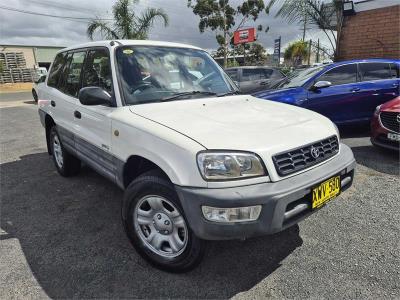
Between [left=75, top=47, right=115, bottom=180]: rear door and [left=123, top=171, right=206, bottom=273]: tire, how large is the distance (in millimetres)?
631

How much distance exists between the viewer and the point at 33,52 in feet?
135

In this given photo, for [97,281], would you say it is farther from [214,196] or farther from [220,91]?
[220,91]

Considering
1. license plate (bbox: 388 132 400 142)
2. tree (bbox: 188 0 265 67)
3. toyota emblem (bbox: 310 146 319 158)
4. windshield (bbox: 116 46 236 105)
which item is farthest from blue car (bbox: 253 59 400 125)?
tree (bbox: 188 0 265 67)

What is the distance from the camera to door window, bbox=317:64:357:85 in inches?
270

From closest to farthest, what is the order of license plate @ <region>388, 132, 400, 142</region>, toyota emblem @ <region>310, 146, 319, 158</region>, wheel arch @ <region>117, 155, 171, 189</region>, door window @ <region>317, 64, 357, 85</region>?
toyota emblem @ <region>310, 146, 319, 158</region> < wheel arch @ <region>117, 155, 171, 189</region> < license plate @ <region>388, 132, 400, 142</region> < door window @ <region>317, 64, 357, 85</region>

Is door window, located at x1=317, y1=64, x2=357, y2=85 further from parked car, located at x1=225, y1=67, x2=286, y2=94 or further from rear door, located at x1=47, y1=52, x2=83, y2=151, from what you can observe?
rear door, located at x1=47, y1=52, x2=83, y2=151

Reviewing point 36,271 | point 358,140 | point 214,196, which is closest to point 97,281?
point 36,271

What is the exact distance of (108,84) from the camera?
329 cm

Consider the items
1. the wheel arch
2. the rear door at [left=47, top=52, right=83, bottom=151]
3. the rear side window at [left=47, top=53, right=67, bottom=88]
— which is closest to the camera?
the wheel arch

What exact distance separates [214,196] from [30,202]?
3027mm

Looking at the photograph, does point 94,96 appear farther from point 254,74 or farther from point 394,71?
point 254,74

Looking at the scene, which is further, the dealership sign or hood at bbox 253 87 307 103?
the dealership sign

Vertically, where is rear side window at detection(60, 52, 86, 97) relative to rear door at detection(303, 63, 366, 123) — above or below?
above

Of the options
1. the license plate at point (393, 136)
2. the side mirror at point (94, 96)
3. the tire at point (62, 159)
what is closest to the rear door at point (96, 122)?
the side mirror at point (94, 96)
